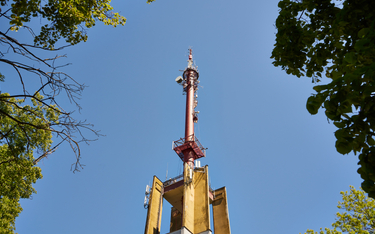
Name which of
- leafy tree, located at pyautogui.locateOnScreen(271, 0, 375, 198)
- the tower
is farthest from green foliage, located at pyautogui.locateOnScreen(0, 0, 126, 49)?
the tower

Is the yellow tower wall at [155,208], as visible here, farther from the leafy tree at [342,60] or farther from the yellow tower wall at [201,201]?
the leafy tree at [342,60]

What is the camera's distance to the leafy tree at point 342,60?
323cm

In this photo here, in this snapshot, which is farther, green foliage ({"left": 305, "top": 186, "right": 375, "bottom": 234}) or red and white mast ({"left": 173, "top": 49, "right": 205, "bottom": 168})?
red and white mast ({"left": 173, "top": 49, "right": 205, "bottom": 168})

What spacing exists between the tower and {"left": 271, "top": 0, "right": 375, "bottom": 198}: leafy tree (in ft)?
52.3

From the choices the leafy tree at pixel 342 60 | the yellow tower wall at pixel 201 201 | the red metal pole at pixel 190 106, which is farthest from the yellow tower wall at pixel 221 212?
the leafy tree at pixel 342 60

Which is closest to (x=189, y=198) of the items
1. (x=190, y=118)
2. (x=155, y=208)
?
(x=155, y=208)

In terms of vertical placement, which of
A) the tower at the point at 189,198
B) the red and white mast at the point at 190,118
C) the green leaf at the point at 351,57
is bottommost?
the green leaf at the point at 351,57

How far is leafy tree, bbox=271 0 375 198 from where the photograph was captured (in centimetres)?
323

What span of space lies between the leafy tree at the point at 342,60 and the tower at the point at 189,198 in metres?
15.9

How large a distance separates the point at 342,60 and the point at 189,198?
1782cm

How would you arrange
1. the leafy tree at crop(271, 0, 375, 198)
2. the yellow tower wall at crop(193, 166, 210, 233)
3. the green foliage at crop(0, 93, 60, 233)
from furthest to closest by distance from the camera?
the yellow tower wall at crop(193, 166, 210, 233) < the green foliage at crop(0, 93, 60, 233) < the leafy tree at crop(271, 0, 375, 198)

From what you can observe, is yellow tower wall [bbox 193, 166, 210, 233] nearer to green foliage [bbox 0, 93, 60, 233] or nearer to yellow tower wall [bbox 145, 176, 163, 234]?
yellow tower wall [bbox 145, 176, 163, 234]

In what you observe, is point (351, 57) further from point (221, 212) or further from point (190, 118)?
point (190, 118)

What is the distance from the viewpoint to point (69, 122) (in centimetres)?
534
